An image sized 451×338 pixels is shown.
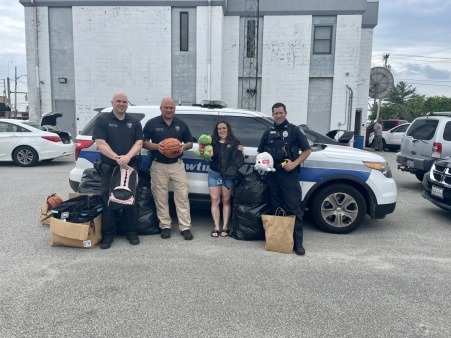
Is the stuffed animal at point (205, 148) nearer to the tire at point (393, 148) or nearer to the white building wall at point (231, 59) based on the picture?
the white building wall at point (231, 59)

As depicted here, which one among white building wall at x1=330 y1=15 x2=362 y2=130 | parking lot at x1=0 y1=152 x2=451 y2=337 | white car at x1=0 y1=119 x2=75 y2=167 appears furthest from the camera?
white building wall at x1=330 y1=15 x2=362 y2=130

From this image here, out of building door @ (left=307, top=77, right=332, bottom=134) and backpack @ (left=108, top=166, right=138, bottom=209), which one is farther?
building door @ (left=307, top=77, right=332, bottom=134)

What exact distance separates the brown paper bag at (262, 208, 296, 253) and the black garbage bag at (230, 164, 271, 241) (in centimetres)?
33

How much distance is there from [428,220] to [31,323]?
19.4 feet

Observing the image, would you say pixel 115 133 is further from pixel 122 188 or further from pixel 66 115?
pixel 66 115

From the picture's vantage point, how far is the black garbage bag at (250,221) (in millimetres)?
4852

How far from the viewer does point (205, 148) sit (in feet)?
16.1

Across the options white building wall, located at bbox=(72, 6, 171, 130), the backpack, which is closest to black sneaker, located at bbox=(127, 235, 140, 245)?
the backpack

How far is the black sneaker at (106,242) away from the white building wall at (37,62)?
50.3ft

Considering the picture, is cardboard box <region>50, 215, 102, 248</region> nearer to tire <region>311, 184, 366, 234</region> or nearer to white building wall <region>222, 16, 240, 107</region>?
tire <region>311, 184, 366, 234</region>

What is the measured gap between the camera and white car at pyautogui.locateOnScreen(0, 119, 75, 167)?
11180 millimetres

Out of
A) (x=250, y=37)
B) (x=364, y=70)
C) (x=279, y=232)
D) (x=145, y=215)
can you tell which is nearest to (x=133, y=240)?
(x=145, y=215)

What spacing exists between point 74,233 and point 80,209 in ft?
1.01

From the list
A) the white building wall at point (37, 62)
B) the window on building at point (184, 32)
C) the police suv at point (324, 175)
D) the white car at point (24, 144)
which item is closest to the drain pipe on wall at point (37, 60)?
the white building wall at point (37, 62)
